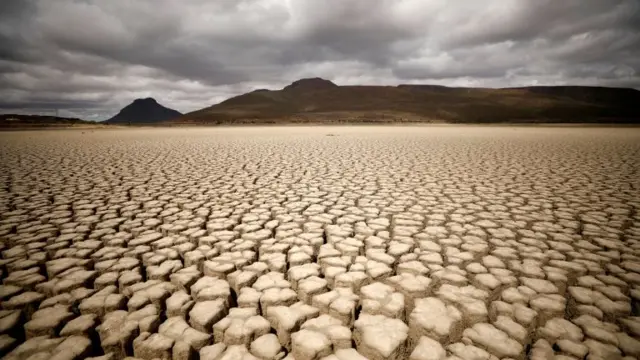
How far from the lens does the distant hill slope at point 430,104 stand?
215ft

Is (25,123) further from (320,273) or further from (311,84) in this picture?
(311,84)

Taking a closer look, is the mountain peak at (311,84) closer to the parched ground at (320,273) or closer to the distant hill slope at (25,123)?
the distant hill slope at (25,123)

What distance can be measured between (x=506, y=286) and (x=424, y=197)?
2.00 meters

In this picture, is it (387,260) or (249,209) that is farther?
(249,209)

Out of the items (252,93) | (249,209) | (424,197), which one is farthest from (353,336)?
(252,93)

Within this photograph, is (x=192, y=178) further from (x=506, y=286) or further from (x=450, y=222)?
(x=506, y=286)

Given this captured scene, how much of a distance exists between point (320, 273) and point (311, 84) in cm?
12999

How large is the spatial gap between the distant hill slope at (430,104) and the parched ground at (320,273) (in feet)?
188

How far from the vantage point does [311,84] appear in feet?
410

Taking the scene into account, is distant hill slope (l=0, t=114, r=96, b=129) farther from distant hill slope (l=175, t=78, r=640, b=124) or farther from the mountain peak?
the mountain peak

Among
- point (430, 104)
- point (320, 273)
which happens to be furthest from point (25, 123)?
point (430, 104)

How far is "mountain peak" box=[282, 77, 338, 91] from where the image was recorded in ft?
398

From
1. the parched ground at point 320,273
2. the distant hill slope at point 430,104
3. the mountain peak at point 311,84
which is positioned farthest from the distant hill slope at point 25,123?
the mountain peak at point 311,84

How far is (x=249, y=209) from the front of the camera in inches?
127
